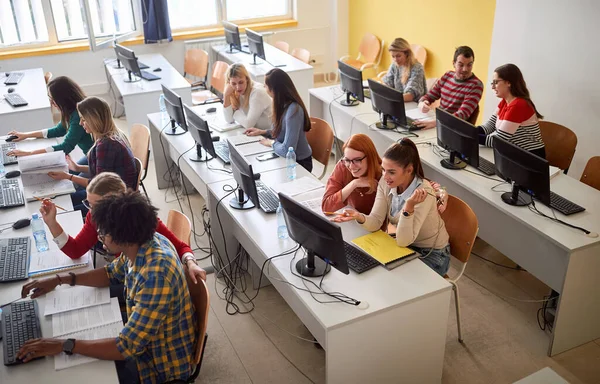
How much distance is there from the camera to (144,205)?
2295 millimetres

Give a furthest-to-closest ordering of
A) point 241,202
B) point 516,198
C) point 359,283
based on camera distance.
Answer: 1. point 241,202
2. point 516,198
3. point 359,283

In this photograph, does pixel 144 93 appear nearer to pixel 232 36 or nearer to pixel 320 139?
pixel 232 36

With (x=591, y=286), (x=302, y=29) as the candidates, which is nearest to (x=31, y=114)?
(x=302, y=29)

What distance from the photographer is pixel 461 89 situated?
456 centimetres

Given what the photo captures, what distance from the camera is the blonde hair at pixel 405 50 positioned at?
16.8ft

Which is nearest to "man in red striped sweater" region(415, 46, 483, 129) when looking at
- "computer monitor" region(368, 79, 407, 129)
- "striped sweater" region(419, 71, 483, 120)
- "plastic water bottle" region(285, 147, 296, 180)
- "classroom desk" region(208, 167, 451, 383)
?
"striped sweater" region(419, 71, 483, 120)

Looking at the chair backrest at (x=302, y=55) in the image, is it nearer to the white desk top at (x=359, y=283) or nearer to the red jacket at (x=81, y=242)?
the white desk top at (x=359, y=283)

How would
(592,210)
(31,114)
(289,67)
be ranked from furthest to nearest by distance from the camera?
(289,67) < (31,114) < (592,210)

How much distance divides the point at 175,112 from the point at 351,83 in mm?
1545

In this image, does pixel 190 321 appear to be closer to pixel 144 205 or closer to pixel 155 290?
pixel 155 290

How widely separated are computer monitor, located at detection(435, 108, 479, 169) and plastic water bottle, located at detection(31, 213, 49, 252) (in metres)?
2.53

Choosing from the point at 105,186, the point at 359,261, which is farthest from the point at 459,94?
the point at 105,186

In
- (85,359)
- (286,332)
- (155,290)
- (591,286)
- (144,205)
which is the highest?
(144,205)

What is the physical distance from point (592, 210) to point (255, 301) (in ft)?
6.98
